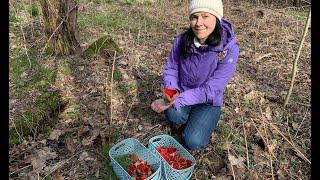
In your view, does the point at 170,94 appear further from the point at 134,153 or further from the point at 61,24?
the point at 61,24

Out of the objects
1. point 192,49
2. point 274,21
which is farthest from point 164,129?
point 274,21

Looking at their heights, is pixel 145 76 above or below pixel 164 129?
above

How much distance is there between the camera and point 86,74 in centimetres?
429

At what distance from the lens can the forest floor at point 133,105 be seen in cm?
303

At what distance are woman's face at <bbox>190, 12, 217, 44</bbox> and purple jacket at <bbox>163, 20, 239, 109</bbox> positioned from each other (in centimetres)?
16

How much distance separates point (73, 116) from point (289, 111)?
7.48 ft

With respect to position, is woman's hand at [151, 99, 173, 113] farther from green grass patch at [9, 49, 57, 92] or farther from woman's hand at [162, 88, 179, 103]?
green grass patch at [9, 49, 57, 92]

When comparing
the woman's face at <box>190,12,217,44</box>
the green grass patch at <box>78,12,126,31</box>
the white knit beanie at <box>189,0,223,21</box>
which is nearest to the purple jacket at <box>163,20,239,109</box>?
the woman's face at <box>190,12,217,44</box>

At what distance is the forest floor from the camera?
3.03 m

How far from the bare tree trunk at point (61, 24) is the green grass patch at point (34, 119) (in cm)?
98

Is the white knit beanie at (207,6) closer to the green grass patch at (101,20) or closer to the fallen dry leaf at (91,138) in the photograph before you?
the fallen dry leaf at (91,138)

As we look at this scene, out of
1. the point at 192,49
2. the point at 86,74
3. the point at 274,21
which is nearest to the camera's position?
the point at 192,49

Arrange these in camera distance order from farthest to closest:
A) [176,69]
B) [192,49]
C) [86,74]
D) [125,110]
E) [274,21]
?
[274,21] → [86,74] → [125,110] → [176,69] → [192,49]

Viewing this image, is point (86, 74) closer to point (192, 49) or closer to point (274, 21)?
point (192, 49)
